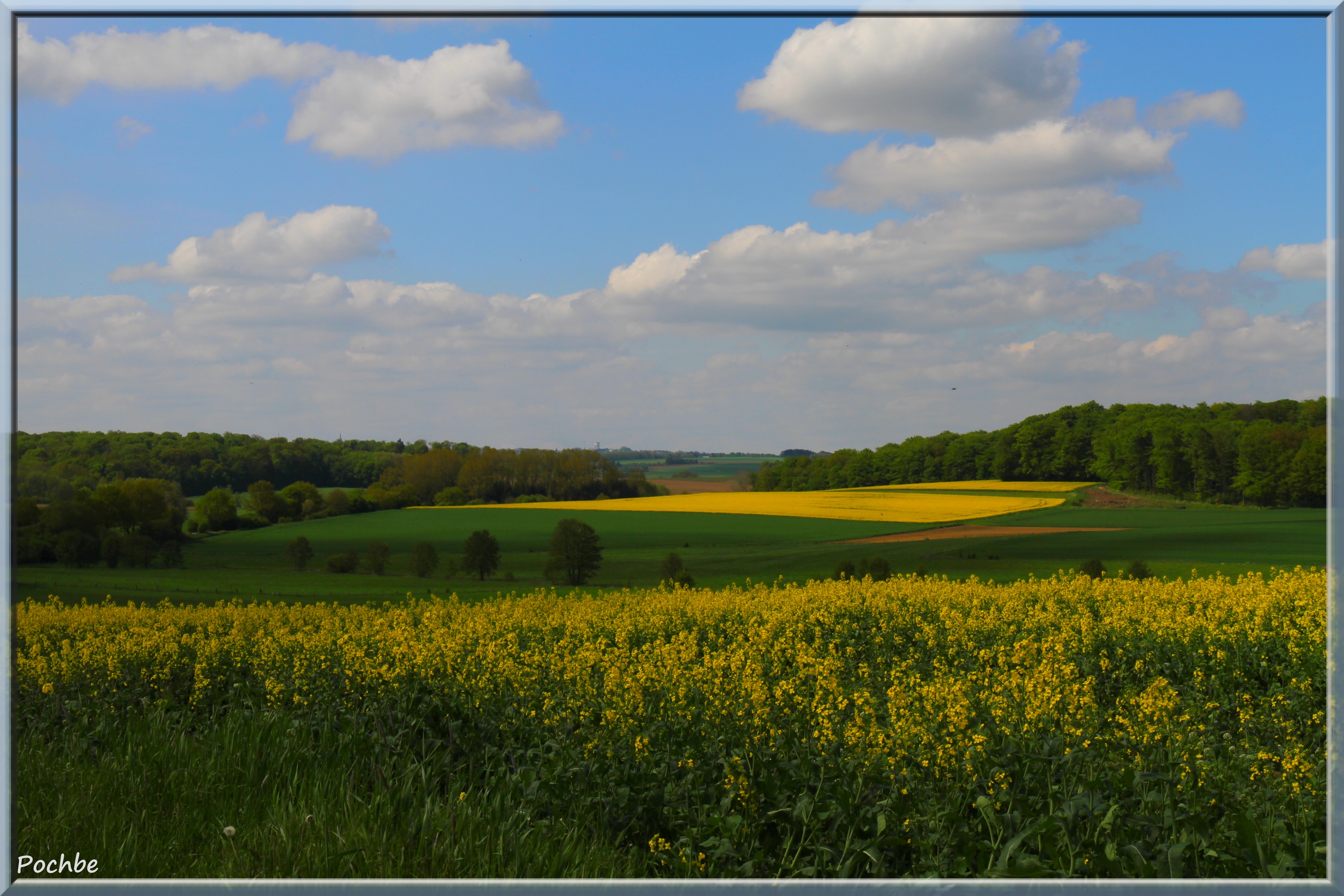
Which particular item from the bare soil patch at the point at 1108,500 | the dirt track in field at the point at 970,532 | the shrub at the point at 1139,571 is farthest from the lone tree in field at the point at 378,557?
the shrub at the point at 1139,571

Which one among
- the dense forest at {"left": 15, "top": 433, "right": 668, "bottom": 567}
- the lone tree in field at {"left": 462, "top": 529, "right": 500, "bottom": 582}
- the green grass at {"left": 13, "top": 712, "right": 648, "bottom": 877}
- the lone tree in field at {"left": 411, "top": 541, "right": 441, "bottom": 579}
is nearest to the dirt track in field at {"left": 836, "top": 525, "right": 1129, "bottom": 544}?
the dense forest at {"left": 15, "top": 433, "right": 668, "bottom": 567}

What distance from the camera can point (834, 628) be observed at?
6438 mm

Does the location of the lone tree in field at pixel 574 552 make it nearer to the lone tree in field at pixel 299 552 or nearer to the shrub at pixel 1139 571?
the lone tree in field at pixel 299 552

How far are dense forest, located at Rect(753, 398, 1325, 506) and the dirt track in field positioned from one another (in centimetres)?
69

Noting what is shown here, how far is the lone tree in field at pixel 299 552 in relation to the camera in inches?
293

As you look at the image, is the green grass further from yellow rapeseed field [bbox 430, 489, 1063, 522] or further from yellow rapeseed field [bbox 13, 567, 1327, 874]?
yellow rapeseed field [bbox 430, 489, 1063, 522]

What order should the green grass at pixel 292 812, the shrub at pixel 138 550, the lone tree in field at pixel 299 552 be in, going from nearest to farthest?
the green grass at pixel 292 812 < the shrub at pixel 138 550 < the lone tree in field at pixel 299 552

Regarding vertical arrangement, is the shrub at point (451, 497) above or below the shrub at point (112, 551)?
above

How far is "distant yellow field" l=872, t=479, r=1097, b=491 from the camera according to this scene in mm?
8523

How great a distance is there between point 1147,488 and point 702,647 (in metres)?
5.46

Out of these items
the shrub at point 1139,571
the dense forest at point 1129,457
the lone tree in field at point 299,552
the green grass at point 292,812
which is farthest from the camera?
the shrub at point 1139,571

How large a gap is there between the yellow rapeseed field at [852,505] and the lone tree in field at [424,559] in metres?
1.21

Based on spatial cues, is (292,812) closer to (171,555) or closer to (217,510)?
(217,510)

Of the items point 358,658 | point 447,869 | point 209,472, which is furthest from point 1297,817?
point 209,472
